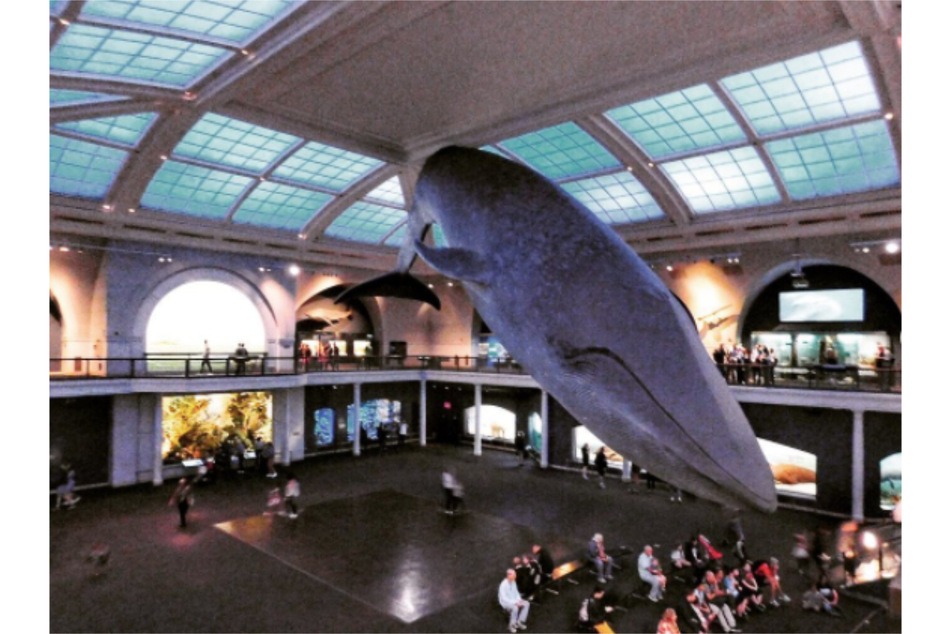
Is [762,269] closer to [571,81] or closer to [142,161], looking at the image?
[571,81]

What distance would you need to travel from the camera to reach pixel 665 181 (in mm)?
21547

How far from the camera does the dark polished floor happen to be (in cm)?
1061

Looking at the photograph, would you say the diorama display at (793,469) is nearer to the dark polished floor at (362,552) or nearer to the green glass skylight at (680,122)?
the dark polished floor at (362,552)

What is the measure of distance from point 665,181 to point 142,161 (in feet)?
59.0

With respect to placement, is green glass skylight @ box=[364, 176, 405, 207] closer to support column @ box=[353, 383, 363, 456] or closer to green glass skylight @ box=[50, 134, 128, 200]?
support column @ box=[353, 383, 363, 456]

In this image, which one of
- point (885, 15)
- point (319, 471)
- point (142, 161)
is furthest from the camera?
point (319, 471)

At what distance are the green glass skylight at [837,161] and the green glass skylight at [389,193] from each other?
552 inches

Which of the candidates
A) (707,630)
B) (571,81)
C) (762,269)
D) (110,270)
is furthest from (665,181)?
(110,270)

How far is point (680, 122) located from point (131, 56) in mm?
15098

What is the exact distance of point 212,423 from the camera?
24.0 meters

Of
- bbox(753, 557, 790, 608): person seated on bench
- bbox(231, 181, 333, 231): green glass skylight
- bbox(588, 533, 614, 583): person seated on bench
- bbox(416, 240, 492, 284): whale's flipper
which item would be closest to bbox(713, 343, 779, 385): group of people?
bbox(753, 557, 790, 608): person seated on bench

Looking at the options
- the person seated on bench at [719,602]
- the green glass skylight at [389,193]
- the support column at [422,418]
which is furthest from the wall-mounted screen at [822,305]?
the person seated on bench at [719,602]

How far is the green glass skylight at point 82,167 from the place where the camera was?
17.9 meters

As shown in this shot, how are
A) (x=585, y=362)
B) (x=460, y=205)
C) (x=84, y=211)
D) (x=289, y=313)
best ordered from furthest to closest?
1. (x=289, y=313)
2. (x=84, y=211)
3. (x=460, y=205)
4. (x=585, y=362)
